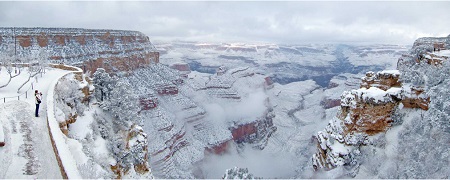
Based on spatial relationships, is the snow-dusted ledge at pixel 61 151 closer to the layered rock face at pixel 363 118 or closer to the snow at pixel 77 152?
the snow at pixel 77 152

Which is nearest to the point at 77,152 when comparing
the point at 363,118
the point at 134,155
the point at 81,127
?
the point at 81,127

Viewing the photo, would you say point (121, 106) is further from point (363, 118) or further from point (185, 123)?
point (185, 123)

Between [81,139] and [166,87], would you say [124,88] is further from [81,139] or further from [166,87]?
[166,87]

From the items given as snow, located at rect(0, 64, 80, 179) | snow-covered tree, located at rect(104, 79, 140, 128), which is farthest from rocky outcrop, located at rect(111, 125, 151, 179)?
snow, located at rect(0, 64, 80, 179)

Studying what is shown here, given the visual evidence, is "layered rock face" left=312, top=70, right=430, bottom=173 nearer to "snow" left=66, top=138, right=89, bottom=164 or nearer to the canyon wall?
the canyon wall

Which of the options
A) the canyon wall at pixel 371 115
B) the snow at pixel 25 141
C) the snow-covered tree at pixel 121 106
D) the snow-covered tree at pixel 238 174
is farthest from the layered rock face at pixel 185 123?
the snow-covered tree at pixel 238 174

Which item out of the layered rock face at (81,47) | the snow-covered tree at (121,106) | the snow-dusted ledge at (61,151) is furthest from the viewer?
the layered rock face at (81,47)
